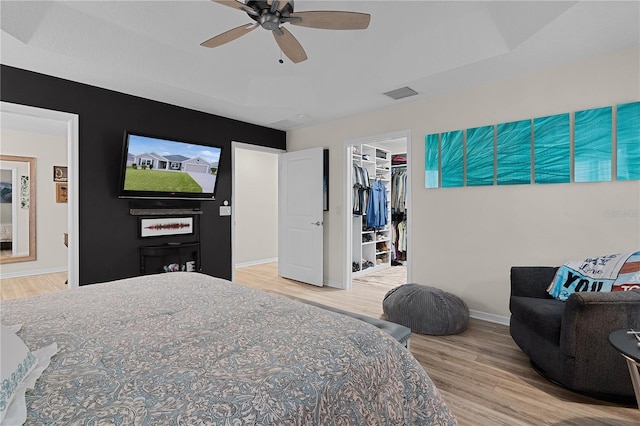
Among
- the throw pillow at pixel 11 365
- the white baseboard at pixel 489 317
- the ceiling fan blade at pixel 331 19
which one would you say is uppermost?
the ceiling fan blade at pixel 331 19

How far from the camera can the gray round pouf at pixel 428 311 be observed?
2887mm

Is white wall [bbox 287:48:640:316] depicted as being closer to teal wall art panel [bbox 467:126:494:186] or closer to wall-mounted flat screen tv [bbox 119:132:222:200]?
teal wall art panel [bbox 467:126:494:186]

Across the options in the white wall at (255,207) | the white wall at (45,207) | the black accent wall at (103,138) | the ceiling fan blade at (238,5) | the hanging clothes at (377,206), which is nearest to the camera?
the ceiling fan blade at (238,5)

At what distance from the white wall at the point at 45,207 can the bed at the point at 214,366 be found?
4.98 meters

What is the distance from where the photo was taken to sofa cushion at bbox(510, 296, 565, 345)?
6.68ft

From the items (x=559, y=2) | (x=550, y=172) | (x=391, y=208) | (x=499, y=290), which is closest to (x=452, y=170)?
(x=550, y=172)

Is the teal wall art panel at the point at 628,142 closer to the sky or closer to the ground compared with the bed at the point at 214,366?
closer to the sky

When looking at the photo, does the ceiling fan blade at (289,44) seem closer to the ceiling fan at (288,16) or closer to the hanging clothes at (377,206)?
the ceiling fan at (288,16)

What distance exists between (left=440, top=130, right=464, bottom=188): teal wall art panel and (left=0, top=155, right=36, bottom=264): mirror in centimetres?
650

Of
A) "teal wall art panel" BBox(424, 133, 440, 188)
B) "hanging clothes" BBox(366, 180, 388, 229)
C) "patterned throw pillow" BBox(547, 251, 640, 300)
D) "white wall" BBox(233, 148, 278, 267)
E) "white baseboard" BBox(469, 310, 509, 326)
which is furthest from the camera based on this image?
"white wall" BBox(233, 148, 278, 267)

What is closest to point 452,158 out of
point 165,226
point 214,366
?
point 214,366

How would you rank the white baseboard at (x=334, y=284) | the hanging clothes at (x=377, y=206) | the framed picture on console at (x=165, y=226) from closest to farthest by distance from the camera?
the framed picture on console at (x=165, y=226), the white baseboard at (x=334, y=284), the hanging clothes at (x=377, y=206)

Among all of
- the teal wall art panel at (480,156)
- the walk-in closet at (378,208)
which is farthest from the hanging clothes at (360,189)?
the teal wall art panel at (480,156)

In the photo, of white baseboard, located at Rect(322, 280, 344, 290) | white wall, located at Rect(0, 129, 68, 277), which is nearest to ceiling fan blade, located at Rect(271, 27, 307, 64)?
white baseboard, located at Rect(322, 280, 344, 290)
